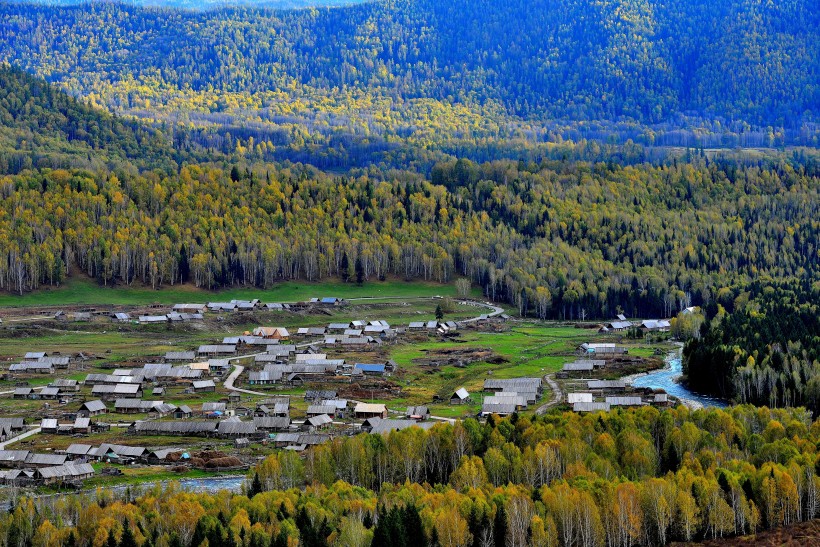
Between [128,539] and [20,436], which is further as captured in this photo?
[20,436]

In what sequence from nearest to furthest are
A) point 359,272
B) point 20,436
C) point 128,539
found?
point 128,539
point 20,436
point 359,272

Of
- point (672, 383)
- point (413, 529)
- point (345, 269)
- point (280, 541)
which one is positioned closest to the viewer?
point (280, 541)

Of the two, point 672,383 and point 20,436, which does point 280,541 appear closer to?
point 20,436

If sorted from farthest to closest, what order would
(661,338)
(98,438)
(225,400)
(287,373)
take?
(661,338) < (287,373) < (225,400) < (98,438)

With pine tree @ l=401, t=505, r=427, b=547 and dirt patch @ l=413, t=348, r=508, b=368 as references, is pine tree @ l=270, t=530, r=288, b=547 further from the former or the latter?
dirt patch @ l=413, t=348, r=508, b=368

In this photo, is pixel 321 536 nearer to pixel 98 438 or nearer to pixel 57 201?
pixel 98 438

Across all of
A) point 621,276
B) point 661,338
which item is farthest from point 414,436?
point 621,276

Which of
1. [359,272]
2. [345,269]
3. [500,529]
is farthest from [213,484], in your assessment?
[359,272]

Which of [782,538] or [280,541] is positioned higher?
[280,541]
